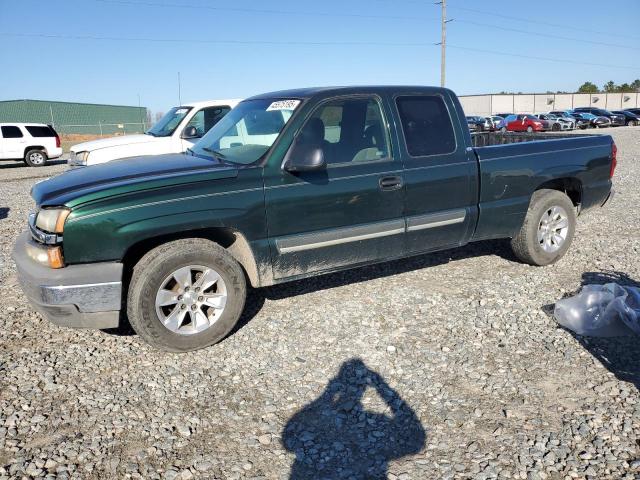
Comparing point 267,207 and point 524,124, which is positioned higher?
point 524,124

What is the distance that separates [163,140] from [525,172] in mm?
6933

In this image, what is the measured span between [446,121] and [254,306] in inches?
98.4

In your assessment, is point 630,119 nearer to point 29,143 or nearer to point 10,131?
point 29,143

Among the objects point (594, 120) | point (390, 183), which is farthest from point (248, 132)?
point (594, 120)

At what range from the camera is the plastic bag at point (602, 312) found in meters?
3.89

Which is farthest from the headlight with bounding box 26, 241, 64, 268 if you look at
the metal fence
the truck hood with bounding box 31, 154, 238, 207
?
the metal fence

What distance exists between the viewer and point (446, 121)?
4746 millimetres

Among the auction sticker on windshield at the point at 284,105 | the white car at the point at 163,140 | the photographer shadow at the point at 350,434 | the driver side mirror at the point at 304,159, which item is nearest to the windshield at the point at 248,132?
the auction sticker on windshield at the point at 284,105

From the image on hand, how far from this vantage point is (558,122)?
1414 inches

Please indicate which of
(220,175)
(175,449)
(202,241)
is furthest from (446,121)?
(175,449)

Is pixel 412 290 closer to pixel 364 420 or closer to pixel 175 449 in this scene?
pixel 364 420

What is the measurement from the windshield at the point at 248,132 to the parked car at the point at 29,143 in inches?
691

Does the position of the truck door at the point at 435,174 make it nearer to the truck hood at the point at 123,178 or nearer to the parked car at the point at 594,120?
the truck hood at the point at 123,178

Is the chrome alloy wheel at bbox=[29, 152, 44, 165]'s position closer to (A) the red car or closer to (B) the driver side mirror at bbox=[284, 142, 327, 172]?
(B) the driver side mirror at bbox=[284, 142, 327, 172]
